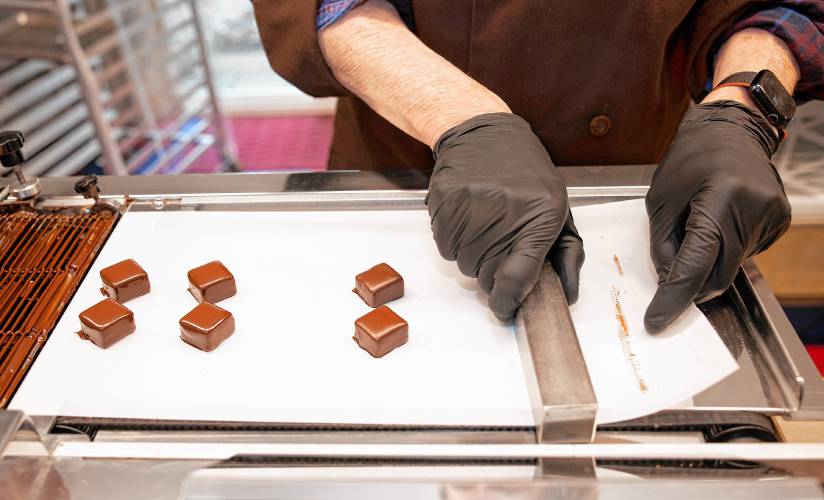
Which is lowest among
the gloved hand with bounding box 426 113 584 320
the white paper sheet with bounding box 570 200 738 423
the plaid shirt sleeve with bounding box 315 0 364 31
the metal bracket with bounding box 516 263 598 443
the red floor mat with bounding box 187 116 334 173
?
the red floor mat with bounding box 187 116 334 173

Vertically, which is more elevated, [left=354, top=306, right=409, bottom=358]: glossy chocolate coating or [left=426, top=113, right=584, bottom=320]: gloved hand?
[left=426, top=113, right=584, bottom=320]: gloved hand

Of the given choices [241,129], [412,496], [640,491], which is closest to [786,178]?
[640,491]

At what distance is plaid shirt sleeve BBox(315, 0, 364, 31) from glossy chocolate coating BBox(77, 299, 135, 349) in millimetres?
786

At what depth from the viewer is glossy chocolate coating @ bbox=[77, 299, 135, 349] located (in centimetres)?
108

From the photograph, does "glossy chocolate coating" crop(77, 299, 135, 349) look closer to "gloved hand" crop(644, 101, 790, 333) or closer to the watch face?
"gloved hand" crop(644, 101, 790, 333)

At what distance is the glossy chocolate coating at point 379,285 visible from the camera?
116cm

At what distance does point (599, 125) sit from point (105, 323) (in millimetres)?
1233

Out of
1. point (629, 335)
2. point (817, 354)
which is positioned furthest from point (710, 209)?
point (817, 354)

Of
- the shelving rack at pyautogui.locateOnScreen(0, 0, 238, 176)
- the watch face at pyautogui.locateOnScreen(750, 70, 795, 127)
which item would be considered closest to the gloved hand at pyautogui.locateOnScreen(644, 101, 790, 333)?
the watch face at pyautogui.locateOnScreen(750, 70, 795, 127)

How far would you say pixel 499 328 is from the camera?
113 centimetres

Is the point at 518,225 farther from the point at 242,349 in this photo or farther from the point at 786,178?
the point at 786,178

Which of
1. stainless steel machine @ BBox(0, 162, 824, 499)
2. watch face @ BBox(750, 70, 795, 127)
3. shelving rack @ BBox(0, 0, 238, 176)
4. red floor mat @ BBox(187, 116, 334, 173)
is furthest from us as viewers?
red floor mat @ BBox(187, 116, 334, 173)

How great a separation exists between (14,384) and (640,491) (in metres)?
0.99

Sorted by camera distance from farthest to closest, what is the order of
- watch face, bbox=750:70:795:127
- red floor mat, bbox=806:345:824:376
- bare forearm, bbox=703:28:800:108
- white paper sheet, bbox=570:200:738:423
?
1. red floor mat, bbox=806:345:824:376
2. bare forearm, bbox=703:28:800:108
3. watch face, bbox=750:70:795:127
4. white paper sheet, bbox=570:200:738:423
